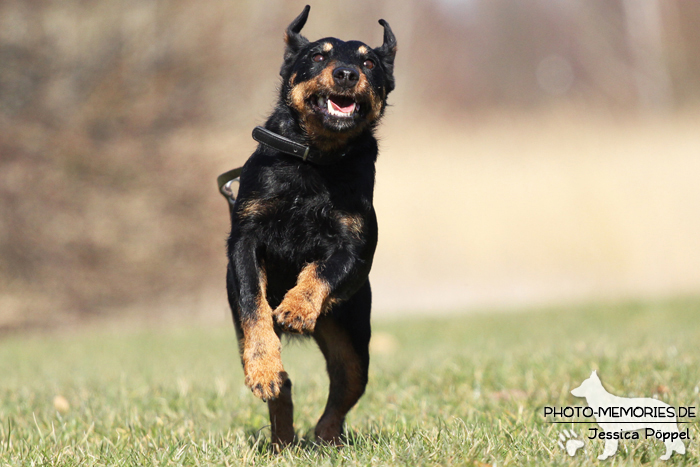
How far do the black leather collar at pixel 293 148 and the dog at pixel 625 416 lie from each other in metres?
1.48

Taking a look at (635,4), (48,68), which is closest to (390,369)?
(48,68)

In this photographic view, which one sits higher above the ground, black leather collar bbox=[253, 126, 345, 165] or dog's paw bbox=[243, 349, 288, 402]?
black leather collar bbox=[253, 126, 345, 165]

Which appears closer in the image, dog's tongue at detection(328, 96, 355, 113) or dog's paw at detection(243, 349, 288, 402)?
dog's paw at detection(243, 349, 288, 402)

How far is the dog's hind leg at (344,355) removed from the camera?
351 centimetres

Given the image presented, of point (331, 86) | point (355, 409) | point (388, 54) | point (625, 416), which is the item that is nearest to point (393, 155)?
point (355, 409)

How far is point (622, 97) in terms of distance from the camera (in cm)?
2062

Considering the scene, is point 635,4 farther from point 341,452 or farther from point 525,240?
point 341,452

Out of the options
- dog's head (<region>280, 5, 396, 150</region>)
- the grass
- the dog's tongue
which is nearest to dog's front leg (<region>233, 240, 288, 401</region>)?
the grass

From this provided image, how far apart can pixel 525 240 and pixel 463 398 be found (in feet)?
40.2

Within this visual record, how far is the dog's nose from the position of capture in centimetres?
330

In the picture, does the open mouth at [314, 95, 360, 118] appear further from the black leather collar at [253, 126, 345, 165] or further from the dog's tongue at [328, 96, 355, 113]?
the black leather collar at [253, 126, 345, 165]

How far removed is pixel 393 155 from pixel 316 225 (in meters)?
14.2

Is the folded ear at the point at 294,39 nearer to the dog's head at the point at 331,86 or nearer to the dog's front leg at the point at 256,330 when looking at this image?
the dog's head at the point at 331,86

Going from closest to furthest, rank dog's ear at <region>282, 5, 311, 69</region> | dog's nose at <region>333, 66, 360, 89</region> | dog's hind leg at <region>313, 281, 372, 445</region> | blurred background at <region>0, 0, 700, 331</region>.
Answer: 1. dog's nose at <region>333, 66, 360, 89</region>
2. dog's hind leg at <region>313, 281, 372, 445</region>
3. dog's ear at <region>282, 5, 311, 69</region>
4. blurred background at <region>0, 0, 700, 331</region>
